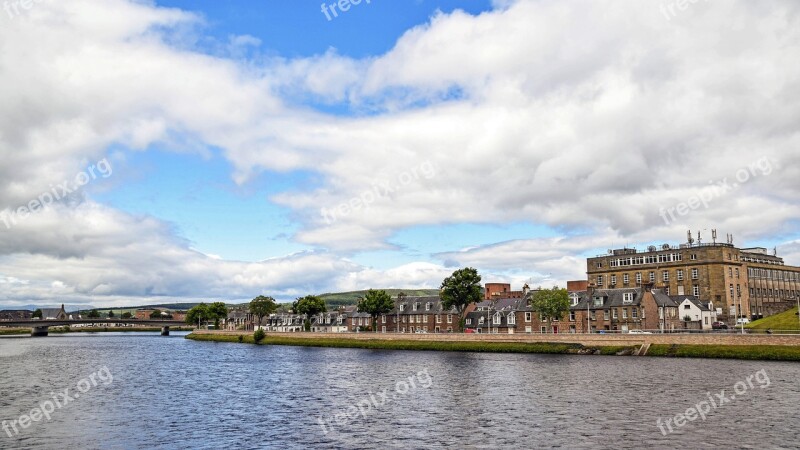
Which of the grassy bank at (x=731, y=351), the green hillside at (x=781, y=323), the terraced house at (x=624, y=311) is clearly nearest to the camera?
the grassy bank at (x=731, y=351)

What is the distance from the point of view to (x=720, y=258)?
177125mm

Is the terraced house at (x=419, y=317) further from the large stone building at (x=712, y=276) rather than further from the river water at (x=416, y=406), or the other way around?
the river water at (x=416, y=406)

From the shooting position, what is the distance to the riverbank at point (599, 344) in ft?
310

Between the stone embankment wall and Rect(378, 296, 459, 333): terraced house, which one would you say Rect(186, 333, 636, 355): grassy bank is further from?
Rect(378, 296, 459, 333): terraced house

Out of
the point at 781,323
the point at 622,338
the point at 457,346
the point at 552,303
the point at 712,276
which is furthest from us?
the point at 712,276

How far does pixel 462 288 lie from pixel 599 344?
45.6 metres

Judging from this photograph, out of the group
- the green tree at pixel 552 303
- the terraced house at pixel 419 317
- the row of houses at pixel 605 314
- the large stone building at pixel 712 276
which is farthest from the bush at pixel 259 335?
the large stone building at pixel 712 276

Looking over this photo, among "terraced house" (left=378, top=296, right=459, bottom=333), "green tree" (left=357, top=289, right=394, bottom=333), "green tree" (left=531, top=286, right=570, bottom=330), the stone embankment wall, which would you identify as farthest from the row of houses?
"green tree" (left=357, top=289, right=394, bottom=333)

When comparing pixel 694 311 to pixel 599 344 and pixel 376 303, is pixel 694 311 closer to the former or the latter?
pixel 599 344

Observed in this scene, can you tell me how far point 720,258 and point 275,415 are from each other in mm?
158202

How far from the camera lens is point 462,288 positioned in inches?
6097

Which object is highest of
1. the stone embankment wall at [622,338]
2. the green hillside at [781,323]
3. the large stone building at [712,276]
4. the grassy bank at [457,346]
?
the large stone building at [712,276]

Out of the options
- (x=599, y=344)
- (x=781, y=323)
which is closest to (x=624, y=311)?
(x=599, y=344)

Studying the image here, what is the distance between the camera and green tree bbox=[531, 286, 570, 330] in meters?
137
